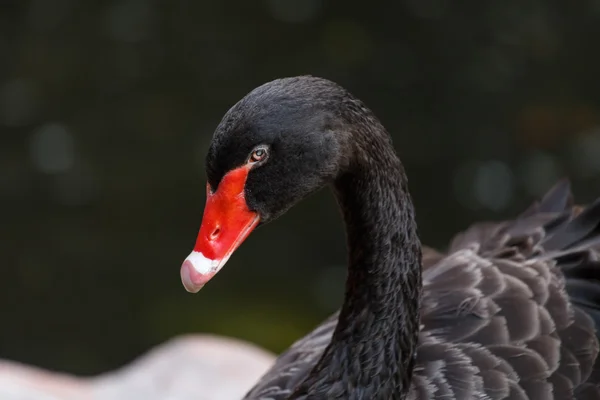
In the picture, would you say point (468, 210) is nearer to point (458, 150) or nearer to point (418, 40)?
point (458, 150)

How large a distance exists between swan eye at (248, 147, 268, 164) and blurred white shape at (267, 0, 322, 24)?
470 centimetres

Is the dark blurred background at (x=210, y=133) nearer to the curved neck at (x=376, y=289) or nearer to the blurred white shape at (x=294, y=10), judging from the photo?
the blurred white shape at (x=294, y=10)

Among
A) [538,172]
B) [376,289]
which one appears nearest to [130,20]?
[538,172]

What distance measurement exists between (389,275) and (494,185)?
11.4 feet

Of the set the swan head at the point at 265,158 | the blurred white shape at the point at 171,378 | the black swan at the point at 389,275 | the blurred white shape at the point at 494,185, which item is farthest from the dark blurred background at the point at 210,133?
the swan head at the point at 265,158

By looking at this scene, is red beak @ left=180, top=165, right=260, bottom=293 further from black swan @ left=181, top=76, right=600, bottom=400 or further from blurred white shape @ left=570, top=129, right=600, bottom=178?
blurred white shape @ left=570, top=129, right=600, bottom=178

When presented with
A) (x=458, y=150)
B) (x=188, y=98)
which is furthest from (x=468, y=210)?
(x=188, y=98)

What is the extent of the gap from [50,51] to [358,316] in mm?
4609

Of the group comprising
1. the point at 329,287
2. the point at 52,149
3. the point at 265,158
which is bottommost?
the point at 329,287

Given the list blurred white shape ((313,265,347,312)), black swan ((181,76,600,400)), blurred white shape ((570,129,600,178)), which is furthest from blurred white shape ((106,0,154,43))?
black swan ((181,76,600,400))

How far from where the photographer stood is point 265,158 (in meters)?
2.22

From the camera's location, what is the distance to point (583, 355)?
8.61 feet

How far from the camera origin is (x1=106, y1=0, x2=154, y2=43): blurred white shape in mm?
6820

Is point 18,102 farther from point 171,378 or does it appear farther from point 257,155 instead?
point 257,155
